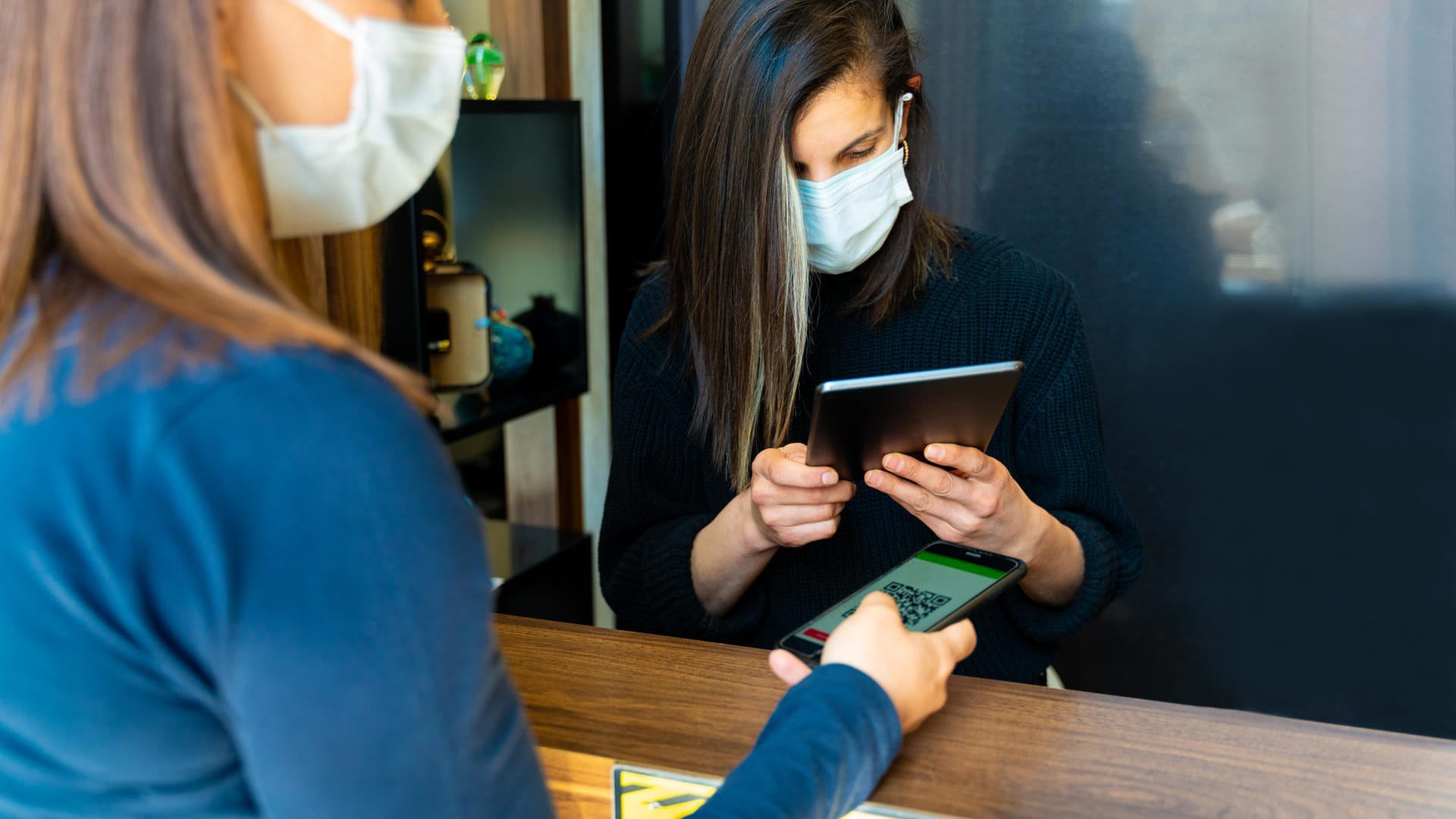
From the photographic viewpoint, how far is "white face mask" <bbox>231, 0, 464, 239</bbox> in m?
0.58

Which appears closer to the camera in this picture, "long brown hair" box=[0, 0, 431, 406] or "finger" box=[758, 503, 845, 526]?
"long brown hair" box=[0, 0, 431, 406]

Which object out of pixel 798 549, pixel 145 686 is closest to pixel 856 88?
pixel 798 549

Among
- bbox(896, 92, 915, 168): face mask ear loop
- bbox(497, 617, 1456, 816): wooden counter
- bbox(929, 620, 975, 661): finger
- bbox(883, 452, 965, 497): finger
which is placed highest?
bbox(896, 92, 915, 168): face mask ear loop

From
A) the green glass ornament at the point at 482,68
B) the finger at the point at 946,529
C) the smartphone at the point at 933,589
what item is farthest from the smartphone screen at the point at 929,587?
the green glass ornament at the point at 482,68

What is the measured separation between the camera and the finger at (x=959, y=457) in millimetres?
1130

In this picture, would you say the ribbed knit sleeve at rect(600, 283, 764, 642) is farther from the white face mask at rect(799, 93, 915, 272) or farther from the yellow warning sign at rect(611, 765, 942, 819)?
the yellow warning sign at rect(611, 765, 942, 819)

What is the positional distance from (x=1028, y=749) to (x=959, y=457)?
0.35 meters

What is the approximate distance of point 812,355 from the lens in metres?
1.46

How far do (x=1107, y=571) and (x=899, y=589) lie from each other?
0.43 meters

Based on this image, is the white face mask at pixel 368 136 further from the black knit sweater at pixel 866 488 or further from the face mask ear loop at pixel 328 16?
the black knit sweater at pixel 866 488

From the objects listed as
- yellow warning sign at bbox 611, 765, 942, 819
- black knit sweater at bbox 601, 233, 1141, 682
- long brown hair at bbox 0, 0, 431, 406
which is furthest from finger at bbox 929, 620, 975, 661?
black knit sweater at bbox 601, 233, 1141, 682

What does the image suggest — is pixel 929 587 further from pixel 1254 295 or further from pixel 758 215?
pixel 1254 295

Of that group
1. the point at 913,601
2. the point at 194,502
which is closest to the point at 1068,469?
the point at 913,601

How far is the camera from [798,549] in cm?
145
